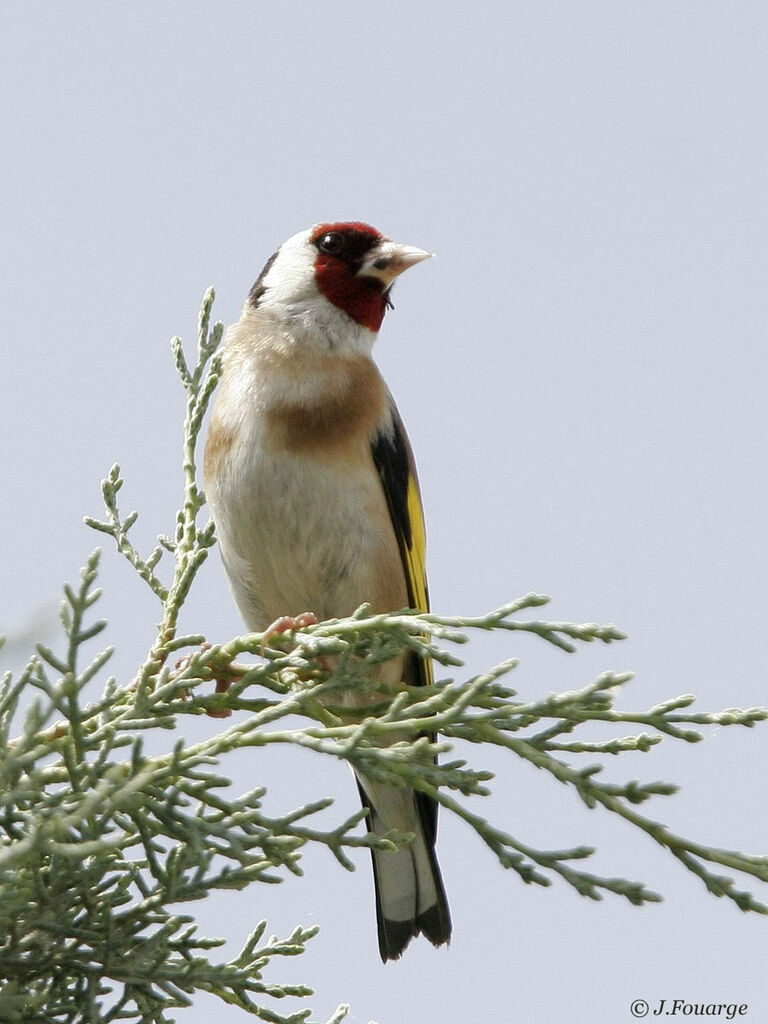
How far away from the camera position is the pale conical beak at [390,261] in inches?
168

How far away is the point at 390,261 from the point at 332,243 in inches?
10.1

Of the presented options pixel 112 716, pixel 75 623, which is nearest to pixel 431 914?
pixel 112 716

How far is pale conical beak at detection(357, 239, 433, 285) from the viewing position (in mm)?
4273

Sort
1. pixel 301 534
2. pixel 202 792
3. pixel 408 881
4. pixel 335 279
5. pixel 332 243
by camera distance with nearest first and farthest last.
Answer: pixel 202 792
pixel 301 534
pixel 408 881
pixel 335 279
pixel 332 243

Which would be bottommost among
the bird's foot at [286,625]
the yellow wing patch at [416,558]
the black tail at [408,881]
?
the black tail at [408,881]

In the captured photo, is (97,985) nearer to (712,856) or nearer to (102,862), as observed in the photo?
(102,862)

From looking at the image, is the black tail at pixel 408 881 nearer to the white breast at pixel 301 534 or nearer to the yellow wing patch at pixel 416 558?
the yellow wing patch at pixel 416 558


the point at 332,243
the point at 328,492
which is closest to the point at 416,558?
the point at 328,492

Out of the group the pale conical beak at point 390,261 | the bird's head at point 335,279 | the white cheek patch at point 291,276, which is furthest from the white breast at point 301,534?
the pale conical beak at point 390,261

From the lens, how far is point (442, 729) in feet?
A: 7.72

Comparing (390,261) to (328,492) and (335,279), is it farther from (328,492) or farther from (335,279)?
(328,492)

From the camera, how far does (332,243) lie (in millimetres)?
4418

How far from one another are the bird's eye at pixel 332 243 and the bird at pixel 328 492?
0.18m

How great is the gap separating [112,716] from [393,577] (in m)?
1.37
